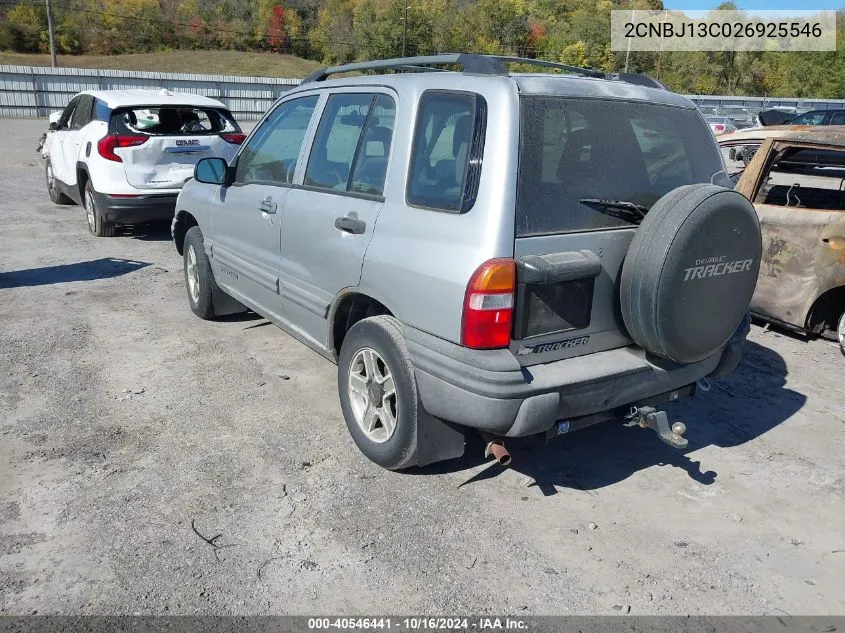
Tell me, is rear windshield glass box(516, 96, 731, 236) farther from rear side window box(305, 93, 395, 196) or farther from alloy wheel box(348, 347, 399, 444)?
alloy wheel box(348, 347, 399, 444)

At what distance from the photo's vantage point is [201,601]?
2.71 m

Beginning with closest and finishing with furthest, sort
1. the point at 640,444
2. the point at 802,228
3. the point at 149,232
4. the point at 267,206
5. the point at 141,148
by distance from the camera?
1. the point at 640,444
2. the point at 267,206
3. the point at 802,228
4. the point at 141,148
5. the point at 149,232

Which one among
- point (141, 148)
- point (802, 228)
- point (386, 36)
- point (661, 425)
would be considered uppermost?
point (386, 36)

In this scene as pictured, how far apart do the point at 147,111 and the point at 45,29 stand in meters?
69.8

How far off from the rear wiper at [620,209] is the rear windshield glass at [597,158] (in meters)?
0.02

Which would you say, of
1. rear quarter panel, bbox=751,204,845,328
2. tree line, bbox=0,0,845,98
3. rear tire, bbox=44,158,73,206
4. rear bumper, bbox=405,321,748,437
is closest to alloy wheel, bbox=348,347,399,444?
rear bumper, bbox=405,321,748,437

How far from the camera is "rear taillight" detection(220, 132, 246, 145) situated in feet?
28.9

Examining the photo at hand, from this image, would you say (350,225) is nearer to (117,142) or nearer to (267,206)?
(267,206)

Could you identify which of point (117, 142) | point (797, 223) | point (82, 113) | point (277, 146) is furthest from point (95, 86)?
point (797, 223)

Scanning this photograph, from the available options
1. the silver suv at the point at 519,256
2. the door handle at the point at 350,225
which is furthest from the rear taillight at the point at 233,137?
the door handle at the point at 350,225

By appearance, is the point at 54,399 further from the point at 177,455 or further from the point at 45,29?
the point at 45,29

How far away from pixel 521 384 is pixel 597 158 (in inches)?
44.1

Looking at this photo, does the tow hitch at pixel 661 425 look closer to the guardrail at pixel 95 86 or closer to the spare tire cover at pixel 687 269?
the spare tire cover at pixel 687 269

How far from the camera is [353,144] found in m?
3.80
